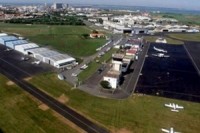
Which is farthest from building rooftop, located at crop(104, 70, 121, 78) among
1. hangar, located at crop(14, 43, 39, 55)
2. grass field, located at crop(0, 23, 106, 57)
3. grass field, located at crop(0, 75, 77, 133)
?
hangar, located at crop(14, 43, 39, 55)

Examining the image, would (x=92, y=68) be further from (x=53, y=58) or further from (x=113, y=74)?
(x=53, y=58)

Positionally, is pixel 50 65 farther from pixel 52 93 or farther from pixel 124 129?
pixel 124 129

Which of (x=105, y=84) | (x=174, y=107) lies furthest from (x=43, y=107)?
(x=174, y=107)

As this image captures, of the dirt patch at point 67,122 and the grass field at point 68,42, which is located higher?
the grass field at point 68,42

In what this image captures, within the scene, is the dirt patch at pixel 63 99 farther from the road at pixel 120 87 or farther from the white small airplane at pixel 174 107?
the white small airplane at pixel 174 107

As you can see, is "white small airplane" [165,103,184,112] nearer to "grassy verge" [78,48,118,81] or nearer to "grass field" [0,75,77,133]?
"grass field" [0,75,77,133]

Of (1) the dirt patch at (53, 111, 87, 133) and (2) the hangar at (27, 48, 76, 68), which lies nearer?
(1) the dirt patch at (53, 111, 87, 133)

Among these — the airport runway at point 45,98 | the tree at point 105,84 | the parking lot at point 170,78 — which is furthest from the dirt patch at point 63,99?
the parking lot at point 170,78
